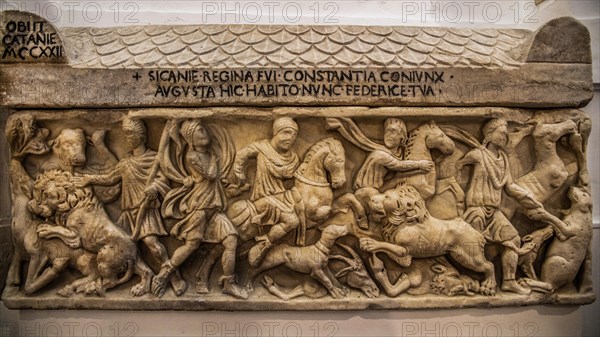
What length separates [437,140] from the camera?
3305 mm

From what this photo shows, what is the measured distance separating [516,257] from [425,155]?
1.08 metres

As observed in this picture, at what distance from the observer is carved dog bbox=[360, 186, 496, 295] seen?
3277mm

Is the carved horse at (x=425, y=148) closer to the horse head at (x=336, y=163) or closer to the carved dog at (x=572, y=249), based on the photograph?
the horse head at (x=336, y=163)

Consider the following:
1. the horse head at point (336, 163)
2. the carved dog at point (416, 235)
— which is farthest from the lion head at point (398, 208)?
the horse head at point (336, 163)

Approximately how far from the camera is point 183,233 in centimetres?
Result: 328

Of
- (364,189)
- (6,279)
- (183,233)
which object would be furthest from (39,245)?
(364,189)

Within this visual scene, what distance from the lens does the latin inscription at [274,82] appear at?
3.23 m

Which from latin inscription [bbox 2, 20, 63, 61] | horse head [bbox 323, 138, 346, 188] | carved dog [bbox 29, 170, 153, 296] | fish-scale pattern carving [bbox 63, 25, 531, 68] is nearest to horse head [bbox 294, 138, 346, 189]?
horse head [bbox 323, 138, 346, 188]

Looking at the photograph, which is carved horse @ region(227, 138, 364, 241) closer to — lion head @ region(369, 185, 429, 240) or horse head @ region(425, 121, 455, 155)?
lion head @ region(369, 185, 429, 240)

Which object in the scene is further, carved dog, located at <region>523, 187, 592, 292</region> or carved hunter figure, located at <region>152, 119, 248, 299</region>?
carved dog, located at <region>523, 187, 592, 292</region>

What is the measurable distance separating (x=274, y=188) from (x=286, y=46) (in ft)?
3.70

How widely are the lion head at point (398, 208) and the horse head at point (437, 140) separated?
0.38 metres

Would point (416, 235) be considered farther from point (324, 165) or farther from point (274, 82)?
point (274, 82)

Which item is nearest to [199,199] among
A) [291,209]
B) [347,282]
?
[291,209]
